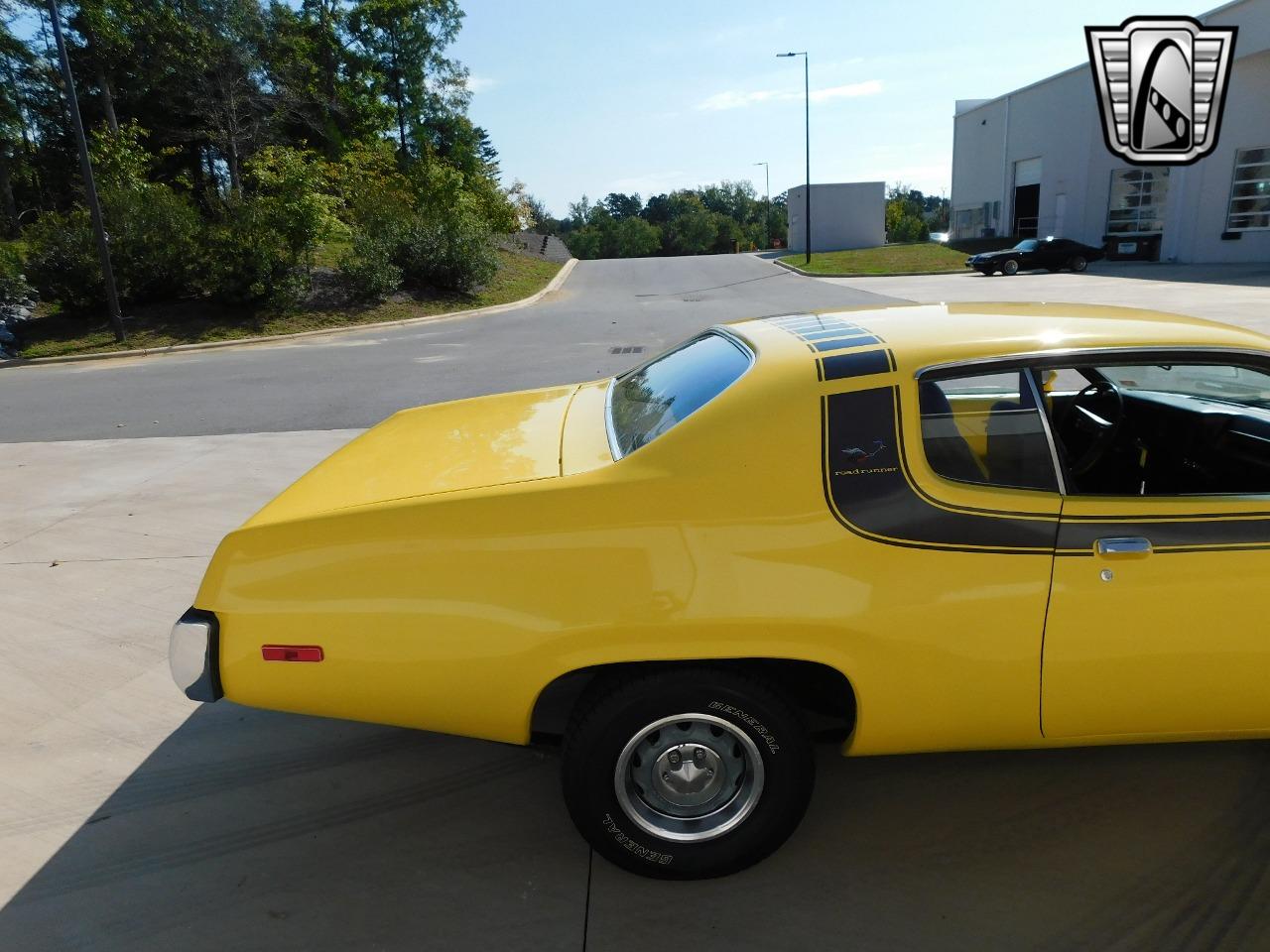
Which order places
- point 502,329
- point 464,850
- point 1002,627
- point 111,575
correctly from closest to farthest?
point 1002,627, point 464,850, point 111,575, point 502,329

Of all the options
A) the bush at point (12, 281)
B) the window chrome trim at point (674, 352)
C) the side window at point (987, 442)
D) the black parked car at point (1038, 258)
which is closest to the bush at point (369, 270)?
the bush at point (12, 281)

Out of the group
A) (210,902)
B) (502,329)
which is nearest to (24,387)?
(502,329)

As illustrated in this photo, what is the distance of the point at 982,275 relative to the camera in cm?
3055

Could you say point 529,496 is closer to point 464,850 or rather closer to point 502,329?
point 464,850

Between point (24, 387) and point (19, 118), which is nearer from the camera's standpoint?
point (24, 387)

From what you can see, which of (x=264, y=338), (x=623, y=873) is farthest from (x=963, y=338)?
(x=264, y=338)

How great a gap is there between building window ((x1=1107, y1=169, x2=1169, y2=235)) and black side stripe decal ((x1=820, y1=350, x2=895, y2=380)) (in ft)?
121

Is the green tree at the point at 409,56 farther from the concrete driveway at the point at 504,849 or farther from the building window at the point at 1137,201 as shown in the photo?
the concrete driveway at the point at 504,849

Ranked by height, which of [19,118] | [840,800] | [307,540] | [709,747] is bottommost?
[840,800]

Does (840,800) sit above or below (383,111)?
below

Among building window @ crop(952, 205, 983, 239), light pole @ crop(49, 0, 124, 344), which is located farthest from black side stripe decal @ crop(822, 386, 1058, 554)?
building window @ crop(952, 205, 983, 239)

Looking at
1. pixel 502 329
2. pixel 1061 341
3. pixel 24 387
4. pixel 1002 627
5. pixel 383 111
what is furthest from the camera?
pixel 383 111

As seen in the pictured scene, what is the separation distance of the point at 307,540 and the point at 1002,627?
1.93 meters

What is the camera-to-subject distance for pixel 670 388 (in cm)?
306
